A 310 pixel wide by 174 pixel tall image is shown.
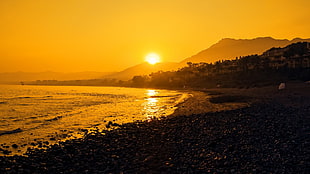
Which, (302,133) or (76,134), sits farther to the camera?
(76,134)

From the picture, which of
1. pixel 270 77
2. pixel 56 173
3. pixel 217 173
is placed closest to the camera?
pixel 217 173

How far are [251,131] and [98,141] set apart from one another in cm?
1115

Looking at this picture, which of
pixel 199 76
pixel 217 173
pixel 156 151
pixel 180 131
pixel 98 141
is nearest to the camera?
pixel 217 173

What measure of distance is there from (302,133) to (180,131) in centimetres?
830

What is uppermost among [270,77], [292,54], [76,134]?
[292,54]

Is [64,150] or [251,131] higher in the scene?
→ [251,131]

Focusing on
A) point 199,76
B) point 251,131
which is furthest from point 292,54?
point 251,131

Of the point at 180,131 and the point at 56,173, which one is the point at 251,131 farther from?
the point at 56,173

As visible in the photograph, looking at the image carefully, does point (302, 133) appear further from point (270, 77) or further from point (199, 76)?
point (199, 76)

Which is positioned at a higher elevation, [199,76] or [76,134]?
[199,76]

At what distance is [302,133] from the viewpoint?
1373cm

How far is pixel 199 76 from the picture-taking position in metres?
134

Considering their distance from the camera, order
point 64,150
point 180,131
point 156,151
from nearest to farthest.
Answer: point 156,151
point 64,150
point 180,131

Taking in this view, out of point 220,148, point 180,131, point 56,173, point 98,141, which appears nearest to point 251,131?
point 220,148
